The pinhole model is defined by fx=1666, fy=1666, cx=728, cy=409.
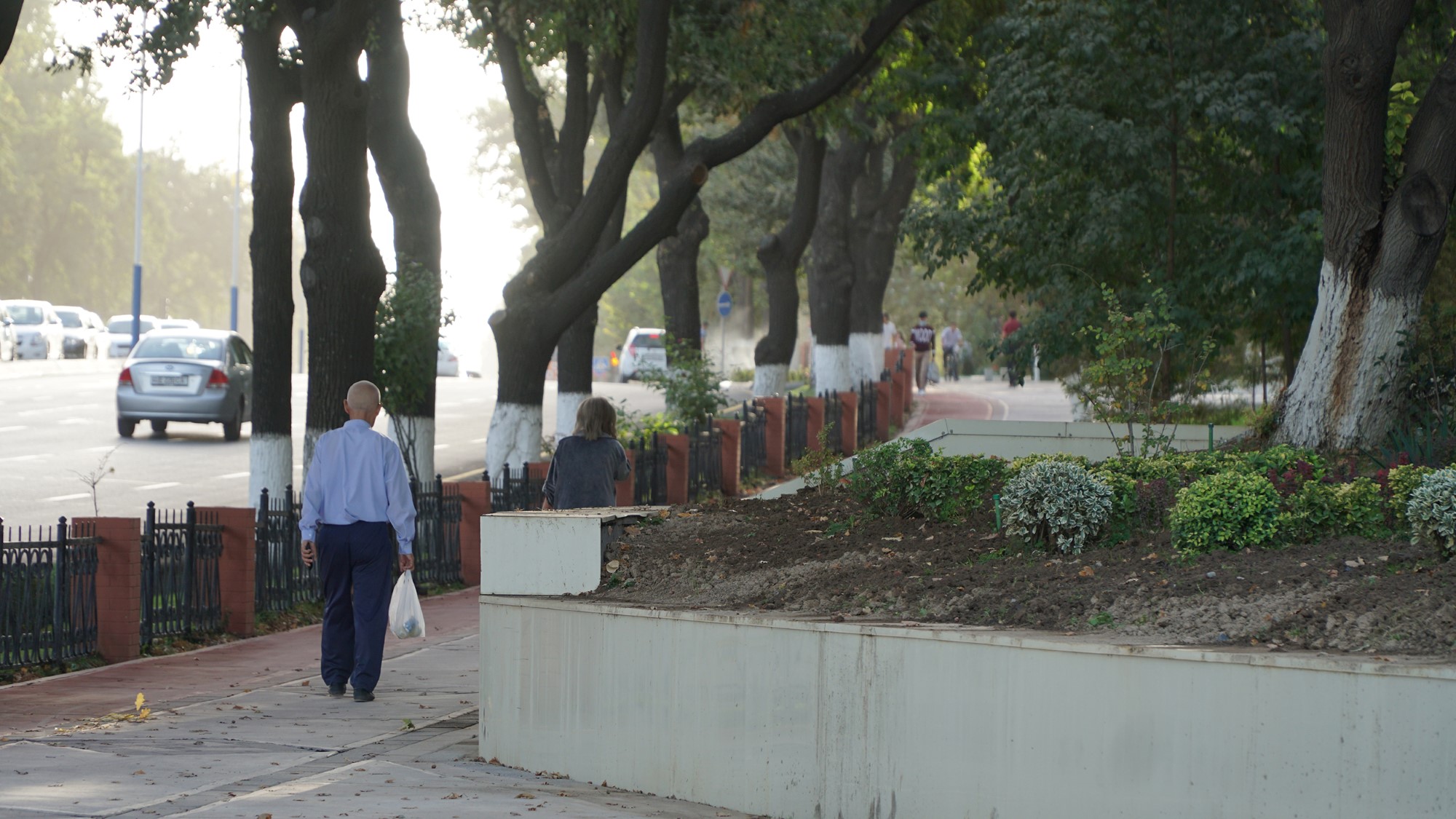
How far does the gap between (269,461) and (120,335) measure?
42.1m

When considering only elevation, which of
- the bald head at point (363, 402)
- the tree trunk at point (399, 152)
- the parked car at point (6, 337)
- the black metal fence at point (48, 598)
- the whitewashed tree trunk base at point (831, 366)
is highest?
Answer: the tree trunk at point (399, 152)

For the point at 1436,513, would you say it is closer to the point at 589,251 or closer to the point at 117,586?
the point at 117,586

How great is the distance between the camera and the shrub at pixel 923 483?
8352 millimetres

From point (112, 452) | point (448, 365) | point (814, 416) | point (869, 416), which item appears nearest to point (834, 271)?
point (869, 416)

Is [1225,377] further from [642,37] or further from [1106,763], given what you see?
[1106,763]

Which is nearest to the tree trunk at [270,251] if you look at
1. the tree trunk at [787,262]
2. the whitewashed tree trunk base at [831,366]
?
the tree trunk at [787,262]

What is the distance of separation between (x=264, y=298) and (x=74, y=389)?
721 inches

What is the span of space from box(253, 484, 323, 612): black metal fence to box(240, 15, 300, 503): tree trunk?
7.56ft

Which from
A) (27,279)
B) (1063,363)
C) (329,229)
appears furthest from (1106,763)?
(27,279)

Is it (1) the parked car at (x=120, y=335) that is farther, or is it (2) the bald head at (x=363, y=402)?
(1) the parked car at (x=120, y=335)

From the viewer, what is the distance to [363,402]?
29.5ft

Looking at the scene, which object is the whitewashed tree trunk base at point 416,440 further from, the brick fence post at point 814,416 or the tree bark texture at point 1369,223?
the tree bark texture at point 1369,223

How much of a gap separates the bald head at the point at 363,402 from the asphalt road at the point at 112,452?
4.11 meters

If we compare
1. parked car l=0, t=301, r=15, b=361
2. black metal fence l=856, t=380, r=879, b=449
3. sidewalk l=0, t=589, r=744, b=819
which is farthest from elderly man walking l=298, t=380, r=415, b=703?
parked car l=0, t=301, r=15, b=361
